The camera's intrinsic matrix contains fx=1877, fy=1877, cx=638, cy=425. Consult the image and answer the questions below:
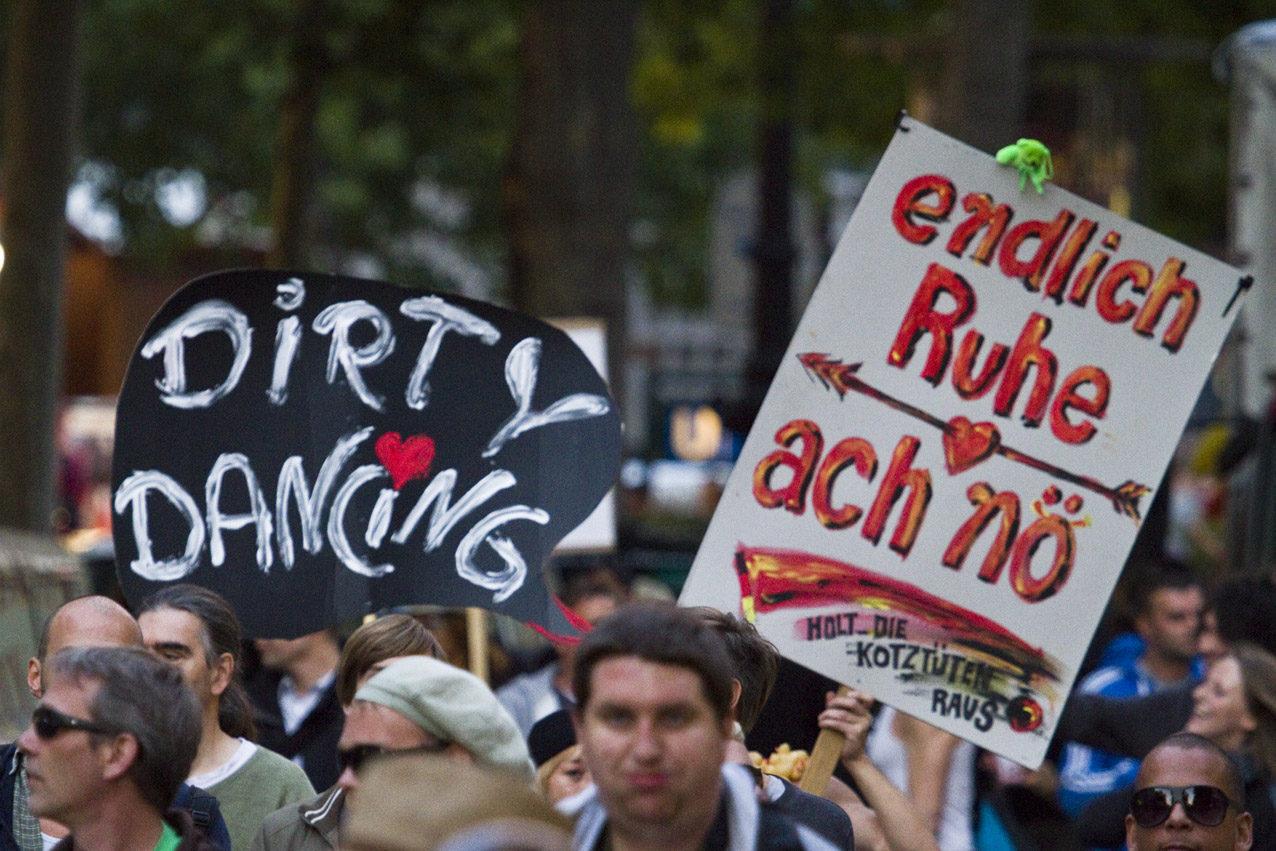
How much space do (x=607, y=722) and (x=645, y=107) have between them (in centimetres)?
1477

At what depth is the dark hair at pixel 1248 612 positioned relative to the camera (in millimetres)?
5973

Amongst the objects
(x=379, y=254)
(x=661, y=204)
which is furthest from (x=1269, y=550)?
(x=661, y=204)

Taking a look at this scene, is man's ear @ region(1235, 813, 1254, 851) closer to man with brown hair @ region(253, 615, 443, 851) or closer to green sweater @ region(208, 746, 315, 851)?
man with brown hair @ region(253, 615, 443, 851)

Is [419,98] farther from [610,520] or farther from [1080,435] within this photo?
[1080,435]

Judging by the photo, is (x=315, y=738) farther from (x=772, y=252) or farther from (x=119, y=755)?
(x=772, y=252)

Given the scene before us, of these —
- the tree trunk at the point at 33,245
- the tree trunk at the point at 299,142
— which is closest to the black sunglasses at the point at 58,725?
the tree trunk at the point at 33,245

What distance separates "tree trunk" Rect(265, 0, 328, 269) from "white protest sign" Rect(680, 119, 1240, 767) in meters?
10.0

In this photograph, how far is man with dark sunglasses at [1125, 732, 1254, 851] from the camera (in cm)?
414

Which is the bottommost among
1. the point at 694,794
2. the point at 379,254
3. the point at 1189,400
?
the point at 379,254

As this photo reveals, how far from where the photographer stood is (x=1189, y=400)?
4.95 metres

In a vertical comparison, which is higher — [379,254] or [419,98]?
[419,98]

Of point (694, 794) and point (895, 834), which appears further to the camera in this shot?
point (895, 834)

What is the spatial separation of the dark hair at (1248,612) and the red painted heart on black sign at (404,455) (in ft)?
8.62

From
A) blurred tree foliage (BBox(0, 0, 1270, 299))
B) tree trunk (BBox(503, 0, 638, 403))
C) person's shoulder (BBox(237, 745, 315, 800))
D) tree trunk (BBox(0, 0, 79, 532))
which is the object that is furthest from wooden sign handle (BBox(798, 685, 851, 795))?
blurred tree foliage (BBox(0, 0, 1270, 299))
